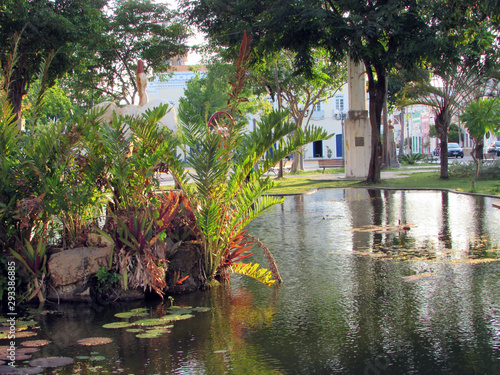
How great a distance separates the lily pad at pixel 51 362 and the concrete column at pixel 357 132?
853 inches

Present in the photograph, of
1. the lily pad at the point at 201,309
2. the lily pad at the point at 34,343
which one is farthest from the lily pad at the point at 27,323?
the lily pad at the point at 201,309

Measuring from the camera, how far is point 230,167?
22.4 feet

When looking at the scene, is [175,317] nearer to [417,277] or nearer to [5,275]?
[5,275]

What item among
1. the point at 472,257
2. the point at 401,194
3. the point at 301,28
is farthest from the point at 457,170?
the point at 472,257

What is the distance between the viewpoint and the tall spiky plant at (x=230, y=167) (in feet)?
21.1

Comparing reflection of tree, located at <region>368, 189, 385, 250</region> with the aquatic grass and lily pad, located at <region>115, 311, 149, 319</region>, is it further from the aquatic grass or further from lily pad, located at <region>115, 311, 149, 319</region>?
the aquatic grass

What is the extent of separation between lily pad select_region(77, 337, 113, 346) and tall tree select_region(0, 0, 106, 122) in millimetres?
13716

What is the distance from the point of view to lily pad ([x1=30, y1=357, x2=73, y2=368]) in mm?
4254

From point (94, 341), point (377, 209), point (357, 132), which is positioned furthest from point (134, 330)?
point (357, 132)

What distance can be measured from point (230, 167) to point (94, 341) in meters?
2.70

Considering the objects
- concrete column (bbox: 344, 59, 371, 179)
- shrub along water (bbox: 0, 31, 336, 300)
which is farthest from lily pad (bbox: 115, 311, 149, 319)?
concrete column (bbox: 344, 59, 371, 179)

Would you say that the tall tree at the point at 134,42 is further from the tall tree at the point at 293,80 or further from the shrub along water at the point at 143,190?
the shrub along water at the point at 143,190

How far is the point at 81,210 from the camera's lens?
685cm

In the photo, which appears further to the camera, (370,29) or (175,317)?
(370,29)
